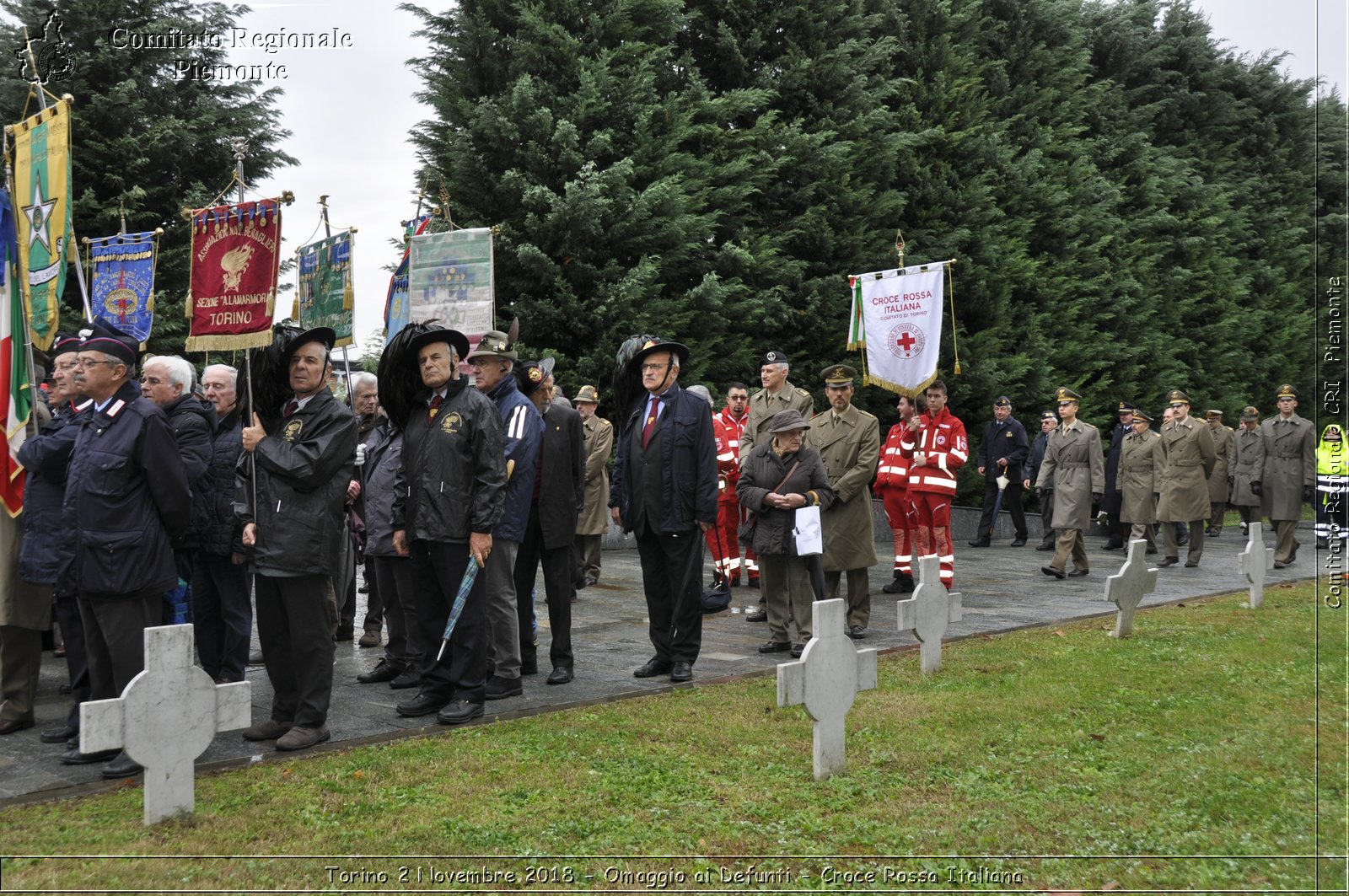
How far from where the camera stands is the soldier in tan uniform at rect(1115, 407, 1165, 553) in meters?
15.7

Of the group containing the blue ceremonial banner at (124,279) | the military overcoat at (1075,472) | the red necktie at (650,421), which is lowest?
the military overcoat at (1075,472)

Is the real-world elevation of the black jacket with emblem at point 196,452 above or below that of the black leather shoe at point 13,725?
above

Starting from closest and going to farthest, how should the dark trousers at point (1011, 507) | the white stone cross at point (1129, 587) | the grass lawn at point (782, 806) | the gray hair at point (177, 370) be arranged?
the grass lawn at point (782, 806)
the gray hair at point (177, 370)
the white stone cross at point (1129, 587)
the dark trousers at point (1011, 507)

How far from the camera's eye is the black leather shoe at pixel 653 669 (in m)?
7.71

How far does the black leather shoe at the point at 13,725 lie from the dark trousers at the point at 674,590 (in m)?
3.63

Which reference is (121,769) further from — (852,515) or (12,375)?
(852,515)

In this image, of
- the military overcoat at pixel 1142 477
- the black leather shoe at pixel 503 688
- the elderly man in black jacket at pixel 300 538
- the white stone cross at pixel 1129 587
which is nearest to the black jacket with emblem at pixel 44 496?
the elderly man in black jacket at pixel 300 538

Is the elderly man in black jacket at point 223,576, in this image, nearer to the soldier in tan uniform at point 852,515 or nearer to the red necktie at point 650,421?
the red necktie at point 650,421

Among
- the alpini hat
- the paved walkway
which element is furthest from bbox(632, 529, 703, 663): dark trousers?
the alpini hat

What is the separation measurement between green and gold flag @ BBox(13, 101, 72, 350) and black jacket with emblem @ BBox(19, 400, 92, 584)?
795 mm

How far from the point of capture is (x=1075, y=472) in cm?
1425

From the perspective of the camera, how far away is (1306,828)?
4.52 m

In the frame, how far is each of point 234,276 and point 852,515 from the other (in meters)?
4.96

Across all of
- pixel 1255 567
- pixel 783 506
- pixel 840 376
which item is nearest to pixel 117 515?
pixel 783 506
